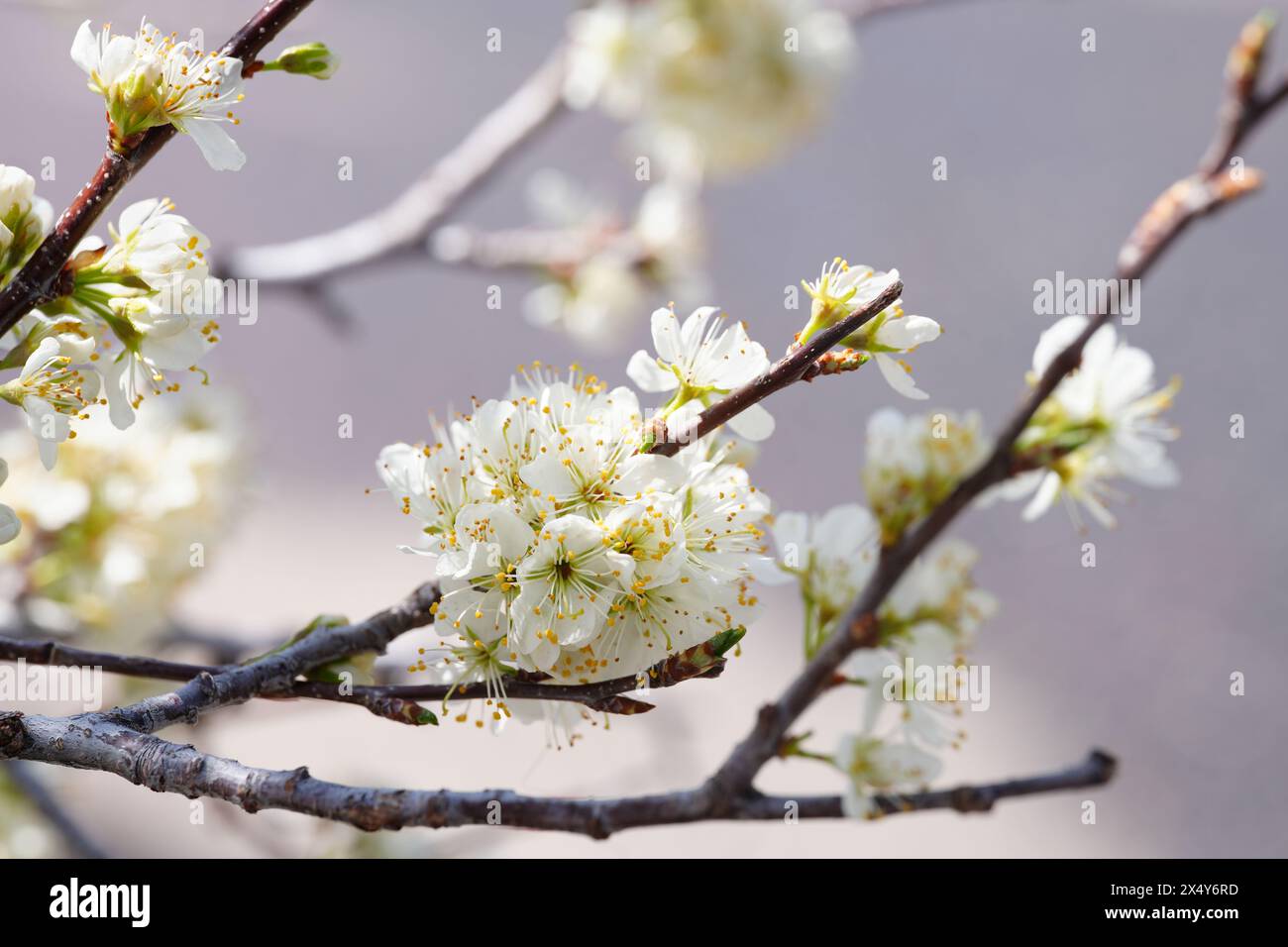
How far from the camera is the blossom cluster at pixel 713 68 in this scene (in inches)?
43.1

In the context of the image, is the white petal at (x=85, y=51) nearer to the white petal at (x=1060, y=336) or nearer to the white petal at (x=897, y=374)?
the white petal at (x=897, y=374)

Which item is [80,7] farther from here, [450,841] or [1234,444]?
[1234,444]

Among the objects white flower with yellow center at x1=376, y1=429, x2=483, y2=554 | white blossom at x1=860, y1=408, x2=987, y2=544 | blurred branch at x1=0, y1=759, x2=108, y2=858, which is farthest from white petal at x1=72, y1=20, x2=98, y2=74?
blurred branch at x1=0, y1=759, x2=108, y2=858

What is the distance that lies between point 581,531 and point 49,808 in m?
0.67

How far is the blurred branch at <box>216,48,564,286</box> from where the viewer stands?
1.09 metres

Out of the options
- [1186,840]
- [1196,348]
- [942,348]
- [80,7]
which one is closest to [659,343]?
[80,7]

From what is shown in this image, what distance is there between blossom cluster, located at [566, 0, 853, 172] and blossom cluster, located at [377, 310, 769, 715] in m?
0.75

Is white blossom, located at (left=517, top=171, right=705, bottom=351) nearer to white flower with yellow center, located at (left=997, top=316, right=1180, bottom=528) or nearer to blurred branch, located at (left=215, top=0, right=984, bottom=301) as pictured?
blurred branch, located at (left=215, top=0, right=984, bottom=301)

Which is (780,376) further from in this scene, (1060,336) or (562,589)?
(1060,336)

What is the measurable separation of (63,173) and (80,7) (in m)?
1.99

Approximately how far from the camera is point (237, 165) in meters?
0.37

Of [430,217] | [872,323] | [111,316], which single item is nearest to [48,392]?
[111,316]

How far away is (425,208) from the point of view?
1107 millimetres
